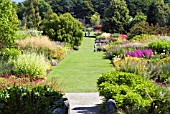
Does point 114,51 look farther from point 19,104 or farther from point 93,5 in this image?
point 93,5

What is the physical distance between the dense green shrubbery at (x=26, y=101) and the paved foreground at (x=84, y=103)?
33.0 inches

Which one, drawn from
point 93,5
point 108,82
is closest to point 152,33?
point 108,82

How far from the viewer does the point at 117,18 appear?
186 ft

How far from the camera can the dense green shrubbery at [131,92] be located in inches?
271

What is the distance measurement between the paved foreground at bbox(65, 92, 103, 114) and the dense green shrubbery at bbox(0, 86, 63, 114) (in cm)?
84

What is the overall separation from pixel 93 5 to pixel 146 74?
85.2 metres

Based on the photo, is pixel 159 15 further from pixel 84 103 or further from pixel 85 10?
pixel 84 103

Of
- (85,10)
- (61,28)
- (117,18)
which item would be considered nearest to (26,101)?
(61,28)

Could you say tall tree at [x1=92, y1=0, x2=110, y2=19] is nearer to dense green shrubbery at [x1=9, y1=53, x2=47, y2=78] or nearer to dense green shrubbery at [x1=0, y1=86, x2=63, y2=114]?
dense green shrubbery at [x1=9, y1=53, x2=47, y2=78]

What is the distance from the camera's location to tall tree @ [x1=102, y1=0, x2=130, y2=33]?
55.9m

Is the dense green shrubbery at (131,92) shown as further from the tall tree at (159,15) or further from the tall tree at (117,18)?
the tall tree at (159,15)

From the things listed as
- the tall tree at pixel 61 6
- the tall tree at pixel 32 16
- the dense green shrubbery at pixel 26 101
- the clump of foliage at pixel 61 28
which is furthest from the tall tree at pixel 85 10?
the dense green shrubbery at pixel 26 101

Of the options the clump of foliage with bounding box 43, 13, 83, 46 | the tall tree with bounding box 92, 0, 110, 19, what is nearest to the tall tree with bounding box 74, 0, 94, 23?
the tall tree with bounding box 92, 0, 110, 19

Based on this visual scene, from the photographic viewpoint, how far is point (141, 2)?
79312 mm
